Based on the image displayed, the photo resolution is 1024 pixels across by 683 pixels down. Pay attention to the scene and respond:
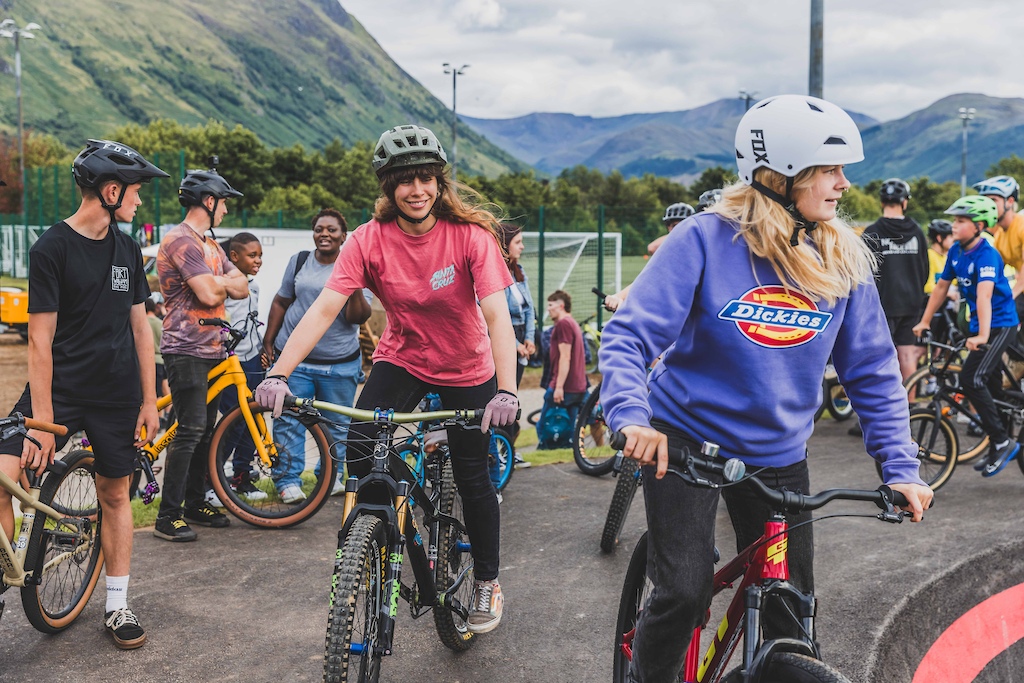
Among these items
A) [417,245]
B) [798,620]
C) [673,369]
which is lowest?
[798,620]

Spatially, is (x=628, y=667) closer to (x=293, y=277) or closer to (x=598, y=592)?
(x=598, y=592)

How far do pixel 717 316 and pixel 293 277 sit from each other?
456 centimetres

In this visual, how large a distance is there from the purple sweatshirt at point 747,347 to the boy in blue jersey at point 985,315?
4894 mm

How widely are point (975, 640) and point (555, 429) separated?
4.86 metres

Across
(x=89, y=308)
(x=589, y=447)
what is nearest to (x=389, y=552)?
(x=89, y=308)

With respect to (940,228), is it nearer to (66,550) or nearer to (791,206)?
(791,206)

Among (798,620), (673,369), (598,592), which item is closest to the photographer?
(798,620)

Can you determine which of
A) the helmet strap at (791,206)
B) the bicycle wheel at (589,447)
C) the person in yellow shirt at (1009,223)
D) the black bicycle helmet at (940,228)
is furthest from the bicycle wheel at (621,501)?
the black bicycle helmet at (940,228)

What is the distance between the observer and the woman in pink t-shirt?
3.70m

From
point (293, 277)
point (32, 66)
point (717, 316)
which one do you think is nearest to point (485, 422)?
point (717, 316)

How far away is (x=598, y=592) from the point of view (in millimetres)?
4965

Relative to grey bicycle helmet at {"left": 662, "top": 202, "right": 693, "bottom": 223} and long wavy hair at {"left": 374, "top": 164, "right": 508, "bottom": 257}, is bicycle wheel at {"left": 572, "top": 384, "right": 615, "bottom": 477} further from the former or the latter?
long wavy hair at {"left": 374, "top": 164, "right": 508, "bottom": 257}

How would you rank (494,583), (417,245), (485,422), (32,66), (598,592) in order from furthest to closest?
(32,66)
(598,592)
(494,583)
(417,245)
(485,422)

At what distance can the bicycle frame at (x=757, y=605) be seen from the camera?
2467 millimetres
